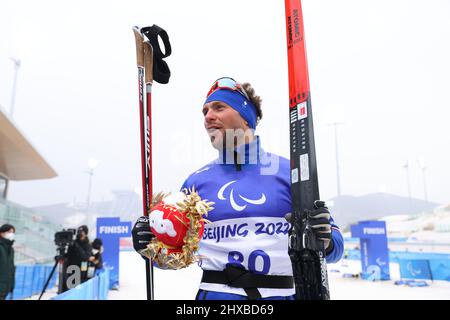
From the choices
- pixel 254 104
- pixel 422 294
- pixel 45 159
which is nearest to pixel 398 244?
pixel 422 294

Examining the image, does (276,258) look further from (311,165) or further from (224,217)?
(311,165)

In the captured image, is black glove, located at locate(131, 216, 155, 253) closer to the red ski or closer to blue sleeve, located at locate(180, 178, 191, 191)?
blue sleeve, located at locate(180, 178, 191, 191)

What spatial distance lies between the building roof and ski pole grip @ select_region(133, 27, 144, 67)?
889 centimetres

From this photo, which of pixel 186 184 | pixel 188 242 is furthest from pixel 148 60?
pixel 188 242

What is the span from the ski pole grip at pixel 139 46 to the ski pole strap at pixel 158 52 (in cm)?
3

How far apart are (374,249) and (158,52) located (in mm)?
9774

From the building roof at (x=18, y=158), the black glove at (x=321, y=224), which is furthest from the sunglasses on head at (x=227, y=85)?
the building roof at (x=18, y=158)

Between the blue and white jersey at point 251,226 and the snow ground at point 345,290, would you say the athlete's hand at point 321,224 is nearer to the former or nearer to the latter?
the blue and white jersey at point 251,226

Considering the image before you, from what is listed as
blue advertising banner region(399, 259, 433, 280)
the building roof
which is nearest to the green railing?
the building roof

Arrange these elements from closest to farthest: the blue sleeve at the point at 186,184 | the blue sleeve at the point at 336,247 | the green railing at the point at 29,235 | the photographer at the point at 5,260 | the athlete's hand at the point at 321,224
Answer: the athlete's hand at the point at 321,224 < the blue sleeve at the point at 336,247 < the blue sleeve at the point at 186,184 < the photographer at the point at 5,260 < the green railing at the point at 29,235

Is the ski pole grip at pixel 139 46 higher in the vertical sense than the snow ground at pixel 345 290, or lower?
higher

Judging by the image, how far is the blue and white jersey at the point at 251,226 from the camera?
162 cm

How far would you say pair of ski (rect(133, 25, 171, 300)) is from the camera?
6.10 ft

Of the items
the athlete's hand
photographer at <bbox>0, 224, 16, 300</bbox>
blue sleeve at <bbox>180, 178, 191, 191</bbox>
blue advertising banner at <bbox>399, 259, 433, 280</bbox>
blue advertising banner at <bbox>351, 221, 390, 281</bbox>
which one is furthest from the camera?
blue advertising banner at <bbox>351, 221, 390, 281</bbox>
